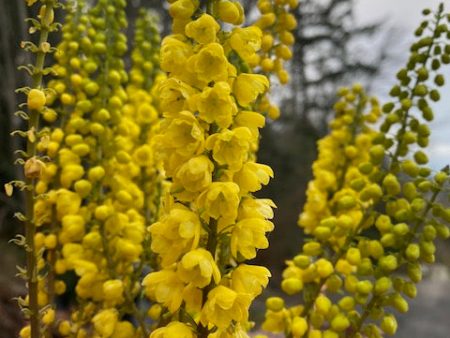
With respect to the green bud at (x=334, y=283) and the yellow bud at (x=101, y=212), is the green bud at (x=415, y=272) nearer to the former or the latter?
the green bud at (x=334, y=283)

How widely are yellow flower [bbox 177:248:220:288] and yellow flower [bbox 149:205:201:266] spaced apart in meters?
0.03

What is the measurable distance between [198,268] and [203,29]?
→ 1.42 ft

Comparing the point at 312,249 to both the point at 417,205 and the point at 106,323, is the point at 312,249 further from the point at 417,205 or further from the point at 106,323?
the point at 106,323

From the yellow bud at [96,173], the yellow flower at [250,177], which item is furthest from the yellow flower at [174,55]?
the yellow bud at [96,173]

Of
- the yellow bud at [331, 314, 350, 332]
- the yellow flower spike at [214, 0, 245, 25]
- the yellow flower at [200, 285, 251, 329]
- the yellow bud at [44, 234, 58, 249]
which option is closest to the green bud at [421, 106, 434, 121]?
the yellow bud at [331, 314, 350, 332]

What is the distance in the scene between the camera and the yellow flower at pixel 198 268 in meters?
0.96

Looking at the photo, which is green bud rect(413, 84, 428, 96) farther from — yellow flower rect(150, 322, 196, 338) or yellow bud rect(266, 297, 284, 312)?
yellow flower rect(150, 322, 196, 338)

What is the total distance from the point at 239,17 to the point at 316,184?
3.01ft

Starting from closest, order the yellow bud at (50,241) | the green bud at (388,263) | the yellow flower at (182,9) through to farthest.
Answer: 1. the yellow flower at (182,9)
2. the green bud at (388,263)
3. the yellow bud at (50,241)

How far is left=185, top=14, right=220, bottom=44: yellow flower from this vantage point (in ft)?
3.29

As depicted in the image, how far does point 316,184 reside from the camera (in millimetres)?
1869

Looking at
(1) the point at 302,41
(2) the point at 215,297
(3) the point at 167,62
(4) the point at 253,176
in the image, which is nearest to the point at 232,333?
(2) the point at 215,297

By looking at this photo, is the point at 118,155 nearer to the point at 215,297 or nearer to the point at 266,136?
the point at 215,297

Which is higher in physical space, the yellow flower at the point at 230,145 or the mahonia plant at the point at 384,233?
the yellow flower at the point at 230,145
